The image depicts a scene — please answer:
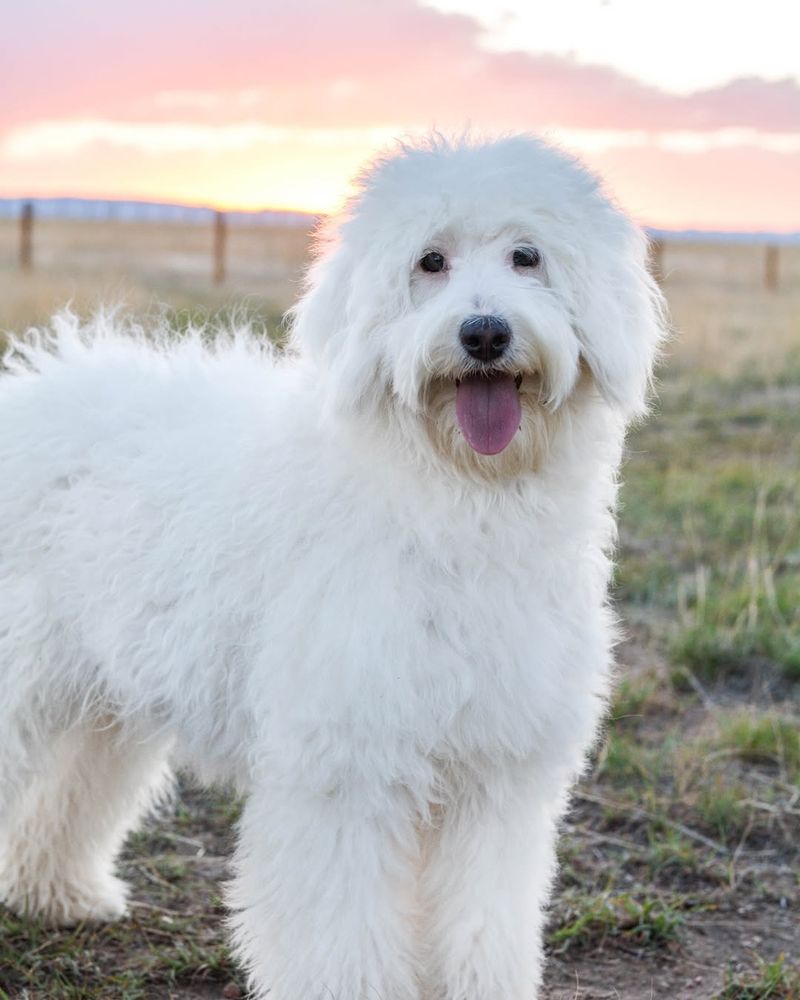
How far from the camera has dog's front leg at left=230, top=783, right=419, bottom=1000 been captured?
302 cm

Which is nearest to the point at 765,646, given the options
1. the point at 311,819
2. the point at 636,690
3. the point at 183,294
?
the point at 636,690

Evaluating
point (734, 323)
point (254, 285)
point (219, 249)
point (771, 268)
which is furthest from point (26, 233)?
point (771, 268)

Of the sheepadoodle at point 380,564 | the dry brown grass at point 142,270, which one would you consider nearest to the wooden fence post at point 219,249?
the dry brown grass at point 142,270

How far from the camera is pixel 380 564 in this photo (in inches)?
117

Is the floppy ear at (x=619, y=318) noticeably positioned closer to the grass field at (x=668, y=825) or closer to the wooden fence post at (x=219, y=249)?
the grass field at (x=668, y=825)

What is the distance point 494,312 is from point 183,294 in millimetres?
16841

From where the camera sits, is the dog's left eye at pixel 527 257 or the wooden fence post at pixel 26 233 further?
the wooden fence post at pixel 26 233

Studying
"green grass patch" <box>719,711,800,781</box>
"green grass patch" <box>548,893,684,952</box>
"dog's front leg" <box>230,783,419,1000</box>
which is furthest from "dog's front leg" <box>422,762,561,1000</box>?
"green grass patch" <box>719,711,800,781</box>

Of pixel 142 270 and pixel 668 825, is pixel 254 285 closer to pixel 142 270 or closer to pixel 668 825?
pixel 142 270

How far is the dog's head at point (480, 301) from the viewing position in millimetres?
2727

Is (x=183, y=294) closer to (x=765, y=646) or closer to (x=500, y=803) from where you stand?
(x=765, y=646)

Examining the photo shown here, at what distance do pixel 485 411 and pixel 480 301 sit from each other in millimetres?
244

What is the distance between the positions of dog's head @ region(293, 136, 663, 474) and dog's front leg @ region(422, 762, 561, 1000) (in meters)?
0.85

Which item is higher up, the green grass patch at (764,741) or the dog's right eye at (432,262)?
the dog's right eye at (432,262)
